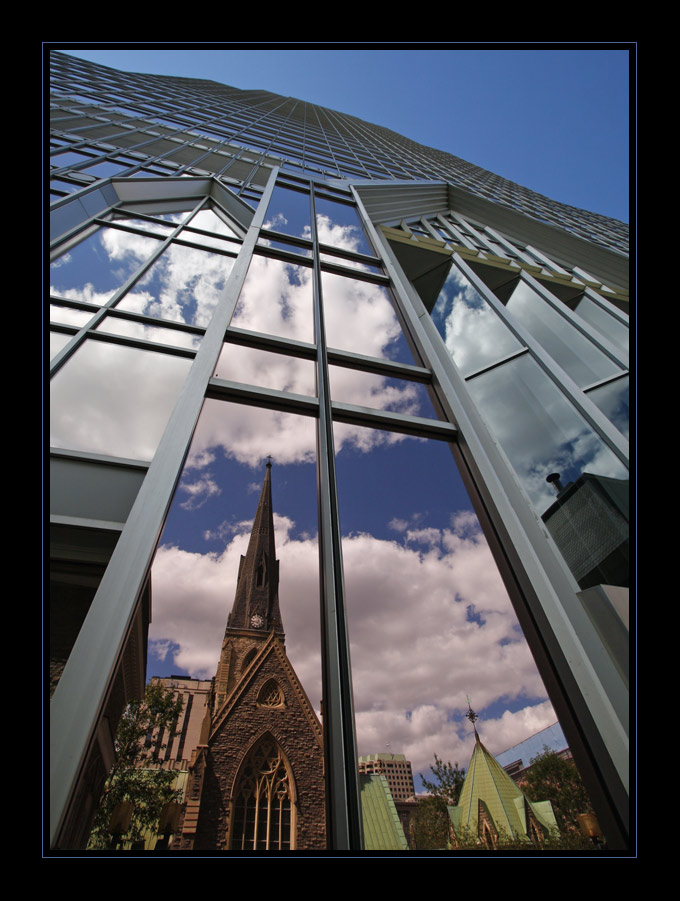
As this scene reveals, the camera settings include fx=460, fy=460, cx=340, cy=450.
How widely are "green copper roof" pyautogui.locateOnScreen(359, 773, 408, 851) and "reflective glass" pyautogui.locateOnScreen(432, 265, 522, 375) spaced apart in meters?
4.27

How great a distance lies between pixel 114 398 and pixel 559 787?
411 centimetres

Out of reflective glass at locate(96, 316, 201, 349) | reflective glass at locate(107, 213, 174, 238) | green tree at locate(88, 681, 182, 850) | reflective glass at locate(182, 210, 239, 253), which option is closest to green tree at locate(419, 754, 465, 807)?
green tree at locate(88, 681, 182, 850)

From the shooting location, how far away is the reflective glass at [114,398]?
337 centimetres

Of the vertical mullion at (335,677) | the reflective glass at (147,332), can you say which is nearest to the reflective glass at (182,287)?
the reflective glass at (147,332)

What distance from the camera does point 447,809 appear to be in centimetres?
249

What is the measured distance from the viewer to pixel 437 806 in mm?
2479

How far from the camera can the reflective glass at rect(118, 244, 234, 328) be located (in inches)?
187

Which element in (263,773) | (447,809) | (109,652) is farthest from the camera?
(263,773)

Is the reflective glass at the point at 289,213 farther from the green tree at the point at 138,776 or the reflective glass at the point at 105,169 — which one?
the green tree at the point at 138,776

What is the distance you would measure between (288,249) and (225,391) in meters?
3.55

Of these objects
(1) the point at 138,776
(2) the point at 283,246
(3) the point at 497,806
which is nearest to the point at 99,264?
(2) the point at 283,246

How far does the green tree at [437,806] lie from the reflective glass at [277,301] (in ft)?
13.6
